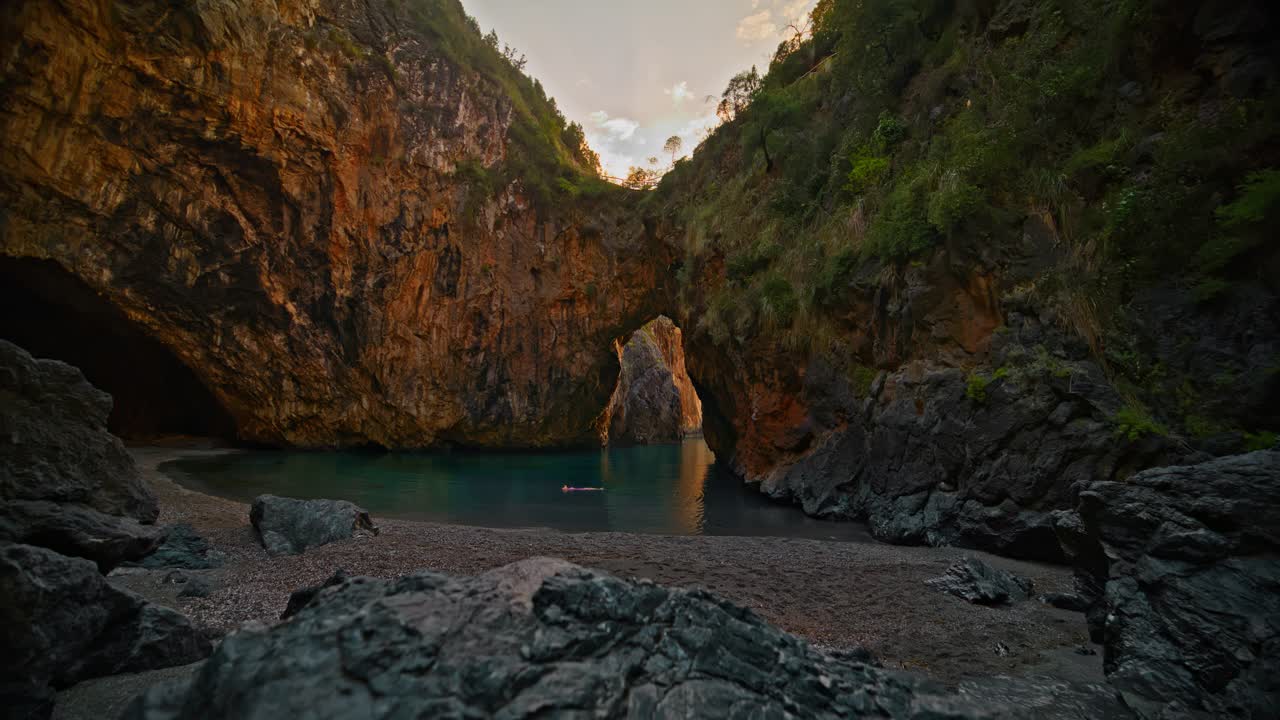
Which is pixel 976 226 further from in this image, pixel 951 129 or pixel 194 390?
pixel 194 390

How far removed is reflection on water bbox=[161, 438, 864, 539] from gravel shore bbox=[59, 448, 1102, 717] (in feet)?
4.90

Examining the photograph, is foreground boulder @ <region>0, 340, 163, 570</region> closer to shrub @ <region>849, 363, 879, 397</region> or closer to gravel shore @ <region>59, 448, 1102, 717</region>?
gravel shore @ <region>59, 448, 1102, 717</region>

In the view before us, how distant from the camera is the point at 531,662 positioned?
2.37 m

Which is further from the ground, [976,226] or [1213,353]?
[976,226]

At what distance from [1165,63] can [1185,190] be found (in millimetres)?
2753

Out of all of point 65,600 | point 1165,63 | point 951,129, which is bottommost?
point 65,600

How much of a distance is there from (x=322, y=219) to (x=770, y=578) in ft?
82.9

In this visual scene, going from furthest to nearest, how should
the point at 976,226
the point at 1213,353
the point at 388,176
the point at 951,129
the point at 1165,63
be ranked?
the point at 388,176, the point at 951,129, the point at 976,226, the point at 1165,63, the point at 1213,353

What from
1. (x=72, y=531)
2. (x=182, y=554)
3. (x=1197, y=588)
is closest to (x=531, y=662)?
(x=72, y=531)

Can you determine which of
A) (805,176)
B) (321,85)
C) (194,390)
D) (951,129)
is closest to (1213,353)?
(951,129)

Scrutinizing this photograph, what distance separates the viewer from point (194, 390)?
2762 cm

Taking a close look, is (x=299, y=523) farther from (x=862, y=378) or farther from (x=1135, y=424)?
(x=1135, y=424)

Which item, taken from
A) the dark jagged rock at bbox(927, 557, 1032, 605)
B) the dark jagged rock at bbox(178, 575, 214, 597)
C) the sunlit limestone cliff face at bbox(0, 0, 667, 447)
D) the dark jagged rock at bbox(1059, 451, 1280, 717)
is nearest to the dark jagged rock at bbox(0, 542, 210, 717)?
the dark jagged rock at bbox(178, 575, 214, 597)

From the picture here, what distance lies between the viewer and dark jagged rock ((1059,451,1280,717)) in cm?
329
